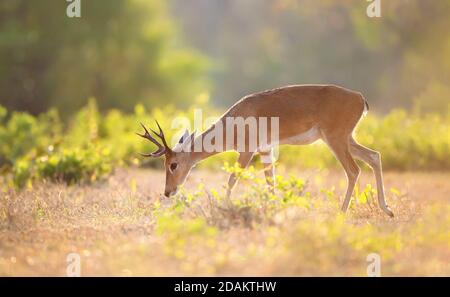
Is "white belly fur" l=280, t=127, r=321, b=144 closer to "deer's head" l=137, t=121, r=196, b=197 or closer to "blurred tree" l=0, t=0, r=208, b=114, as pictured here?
"deer's head" l=137, t=121, r=196, b=197

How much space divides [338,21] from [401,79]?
18.7ft

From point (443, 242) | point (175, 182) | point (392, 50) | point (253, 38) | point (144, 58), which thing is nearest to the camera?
point (443, 242)

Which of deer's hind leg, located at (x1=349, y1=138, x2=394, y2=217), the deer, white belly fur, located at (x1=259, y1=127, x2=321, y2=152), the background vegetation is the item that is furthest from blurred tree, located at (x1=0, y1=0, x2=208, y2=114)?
deer's hind leg, located at (x1=349, y1=138, x2=394, y2=217)

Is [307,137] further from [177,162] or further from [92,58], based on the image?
[92,58]

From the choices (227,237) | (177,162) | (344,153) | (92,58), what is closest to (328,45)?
(92,58)

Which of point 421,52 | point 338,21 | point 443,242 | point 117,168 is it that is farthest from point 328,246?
point 338,21

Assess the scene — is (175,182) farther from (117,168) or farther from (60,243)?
(117,168)

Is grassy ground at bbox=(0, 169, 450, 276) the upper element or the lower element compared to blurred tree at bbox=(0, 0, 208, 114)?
lower

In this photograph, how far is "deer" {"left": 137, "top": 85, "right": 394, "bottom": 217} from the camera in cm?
1028

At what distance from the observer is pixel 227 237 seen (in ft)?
24.9

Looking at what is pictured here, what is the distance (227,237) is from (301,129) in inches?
130

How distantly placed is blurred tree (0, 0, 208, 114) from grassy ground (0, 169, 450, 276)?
50.2 feet

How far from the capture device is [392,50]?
35.2m
